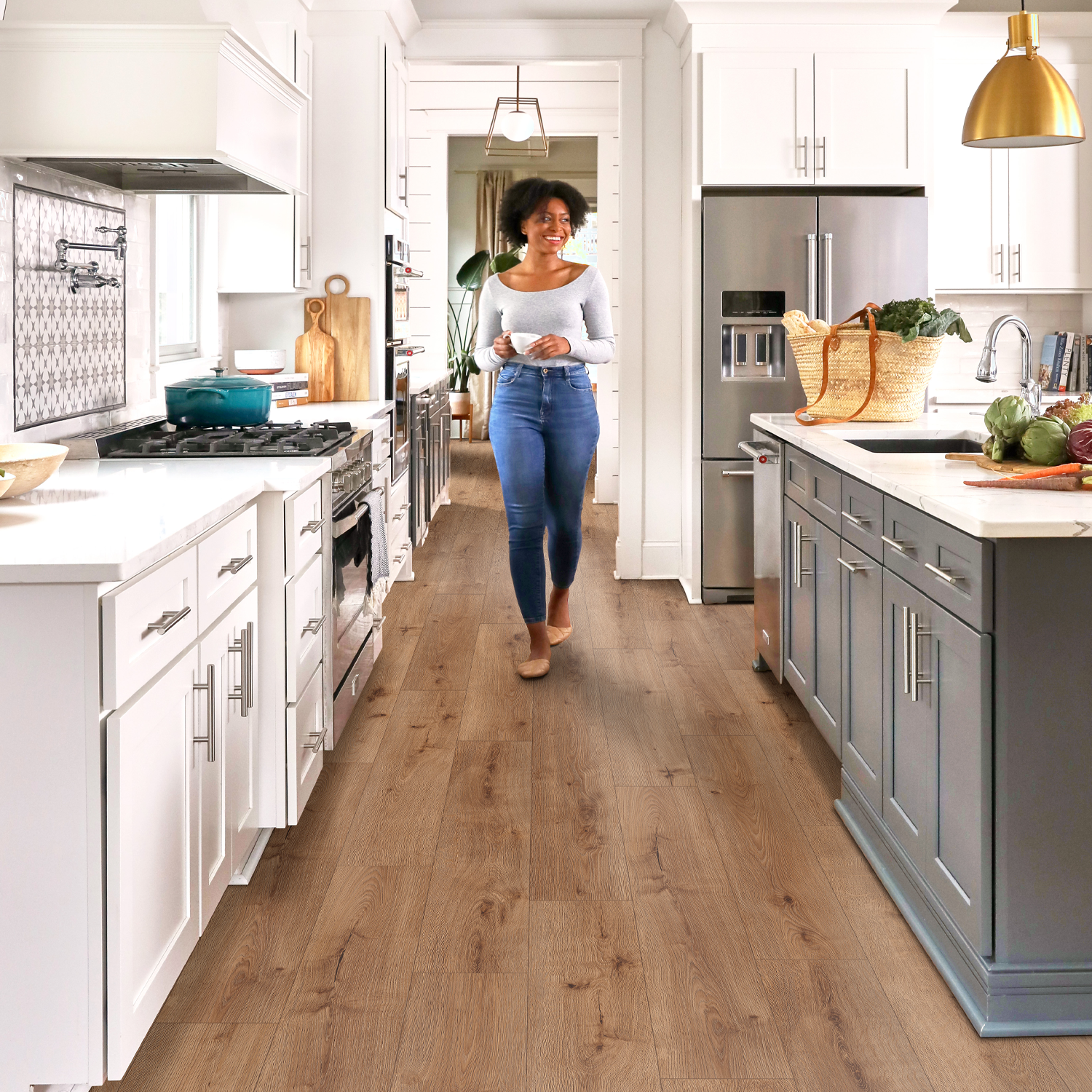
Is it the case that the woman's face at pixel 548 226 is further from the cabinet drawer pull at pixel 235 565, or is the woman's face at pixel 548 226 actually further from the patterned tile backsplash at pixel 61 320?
the cabinet drawer pull at pixel 235 565

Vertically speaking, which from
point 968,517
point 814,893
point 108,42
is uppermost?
point 108,42

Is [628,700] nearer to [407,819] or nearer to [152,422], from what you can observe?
[407,819]

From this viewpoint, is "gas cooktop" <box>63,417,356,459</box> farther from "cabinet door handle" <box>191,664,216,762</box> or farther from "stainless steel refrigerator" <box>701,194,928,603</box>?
"stainless steel refrigerator" <box>701,194,928,603</box>

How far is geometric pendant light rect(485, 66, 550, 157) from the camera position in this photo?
679 centimetres

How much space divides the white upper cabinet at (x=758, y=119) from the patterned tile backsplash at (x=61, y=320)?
2624 millimetres

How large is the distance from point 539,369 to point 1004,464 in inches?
70.8

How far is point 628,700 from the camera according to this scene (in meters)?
3.71

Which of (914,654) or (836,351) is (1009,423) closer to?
(914,654)

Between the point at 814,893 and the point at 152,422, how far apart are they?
2230mm

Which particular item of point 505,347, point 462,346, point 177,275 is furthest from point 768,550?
point 462,346

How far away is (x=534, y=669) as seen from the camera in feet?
12.9

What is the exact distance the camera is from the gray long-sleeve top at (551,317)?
3.82 metres

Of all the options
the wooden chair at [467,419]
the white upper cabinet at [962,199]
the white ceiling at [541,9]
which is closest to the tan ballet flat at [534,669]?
the white upper cabinet at [962,199]

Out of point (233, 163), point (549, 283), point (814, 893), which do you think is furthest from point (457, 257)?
point (814, 893)
